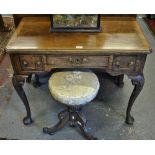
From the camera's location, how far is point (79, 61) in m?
1.19

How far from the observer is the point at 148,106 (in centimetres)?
174

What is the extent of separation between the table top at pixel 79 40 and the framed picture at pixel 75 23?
0.03m

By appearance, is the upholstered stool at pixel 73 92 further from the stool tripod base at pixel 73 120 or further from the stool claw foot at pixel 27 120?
the stool claw foot at pixel 27 120

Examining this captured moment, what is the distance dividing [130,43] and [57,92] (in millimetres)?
529

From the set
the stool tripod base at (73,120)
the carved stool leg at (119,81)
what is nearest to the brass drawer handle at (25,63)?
the stool tripod base at (73,120)

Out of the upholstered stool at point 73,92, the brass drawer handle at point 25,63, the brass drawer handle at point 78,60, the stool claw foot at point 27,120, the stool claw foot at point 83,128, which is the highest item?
the brass drawer handle at point 78,60

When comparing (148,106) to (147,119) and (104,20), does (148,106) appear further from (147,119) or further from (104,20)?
(104,20)

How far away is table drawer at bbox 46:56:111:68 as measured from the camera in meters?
1.18

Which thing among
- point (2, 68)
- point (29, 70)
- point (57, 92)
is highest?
point (29, 70)

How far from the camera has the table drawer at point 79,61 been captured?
1177mm

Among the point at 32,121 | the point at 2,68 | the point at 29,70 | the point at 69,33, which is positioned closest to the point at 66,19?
the point at 69,33

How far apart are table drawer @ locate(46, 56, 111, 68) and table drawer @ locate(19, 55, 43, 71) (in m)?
0.05

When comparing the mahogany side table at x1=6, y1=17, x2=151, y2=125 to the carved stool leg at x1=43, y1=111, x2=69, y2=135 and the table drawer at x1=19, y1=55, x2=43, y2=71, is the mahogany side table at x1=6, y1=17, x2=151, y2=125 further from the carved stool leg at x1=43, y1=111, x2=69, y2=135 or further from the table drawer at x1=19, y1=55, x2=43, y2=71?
the carved stool leg at x1=43, y1=111, x2=69, y2=135

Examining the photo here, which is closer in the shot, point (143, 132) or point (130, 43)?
point (130, 43)
